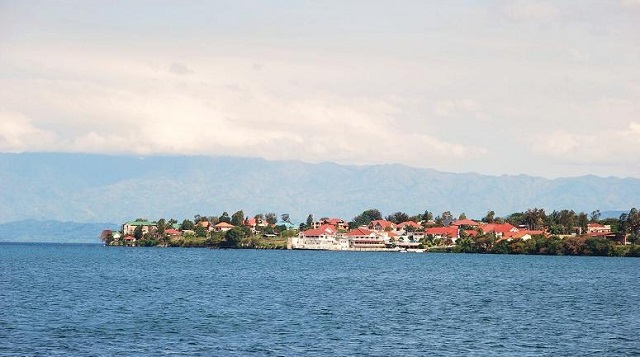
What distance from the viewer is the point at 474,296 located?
326ft

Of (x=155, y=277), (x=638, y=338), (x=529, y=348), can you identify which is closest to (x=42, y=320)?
(x=529, y=348)

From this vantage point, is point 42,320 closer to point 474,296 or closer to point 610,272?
point 474,296

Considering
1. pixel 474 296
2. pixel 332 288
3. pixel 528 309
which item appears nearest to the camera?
pixel 528 309

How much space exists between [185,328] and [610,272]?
4167 inches

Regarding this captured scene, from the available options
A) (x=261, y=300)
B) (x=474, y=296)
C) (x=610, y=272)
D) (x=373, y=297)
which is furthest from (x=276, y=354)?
(x=610, y=272)

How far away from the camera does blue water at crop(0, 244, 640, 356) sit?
59.0m

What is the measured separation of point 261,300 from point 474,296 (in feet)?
74.6

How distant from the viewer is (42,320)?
69.6 m

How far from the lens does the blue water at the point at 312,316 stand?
58969mm

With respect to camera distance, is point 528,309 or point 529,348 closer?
point 529,348

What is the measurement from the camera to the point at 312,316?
75562 mm

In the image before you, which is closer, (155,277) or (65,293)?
(65,293)

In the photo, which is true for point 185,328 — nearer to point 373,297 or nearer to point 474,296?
point 373,297

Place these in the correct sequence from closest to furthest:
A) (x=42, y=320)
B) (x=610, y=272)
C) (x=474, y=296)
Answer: (x=42, y=320)
(x=474, y=296)
(x=610, y=272)
